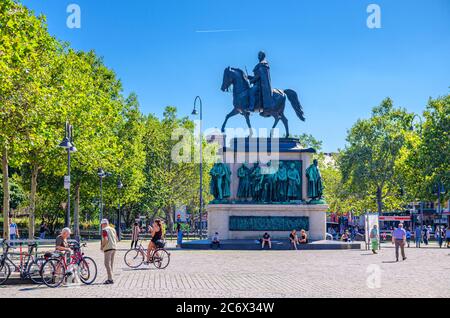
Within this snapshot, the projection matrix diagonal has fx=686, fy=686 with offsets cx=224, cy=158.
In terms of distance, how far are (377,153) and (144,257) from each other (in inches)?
2377

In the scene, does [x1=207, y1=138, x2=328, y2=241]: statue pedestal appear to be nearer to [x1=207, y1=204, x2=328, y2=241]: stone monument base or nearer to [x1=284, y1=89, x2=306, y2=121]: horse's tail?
[x1=207, y1=204, x2=328, y2=241]: stone monument base

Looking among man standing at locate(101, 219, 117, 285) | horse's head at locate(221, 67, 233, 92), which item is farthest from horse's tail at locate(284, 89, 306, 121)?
man standing at locate(101, 219, 117, 285)

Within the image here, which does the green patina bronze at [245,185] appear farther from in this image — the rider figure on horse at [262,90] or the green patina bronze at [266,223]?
the rider figure on horse at [262,90]

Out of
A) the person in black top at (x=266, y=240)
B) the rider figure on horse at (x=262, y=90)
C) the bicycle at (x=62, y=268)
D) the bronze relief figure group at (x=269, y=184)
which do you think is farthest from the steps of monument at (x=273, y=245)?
the bicycle at (x=62, y=268)

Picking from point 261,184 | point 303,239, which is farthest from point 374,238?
point 261,184

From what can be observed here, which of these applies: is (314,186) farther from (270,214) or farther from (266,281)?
(266,281)

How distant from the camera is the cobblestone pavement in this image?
1545 centimetres

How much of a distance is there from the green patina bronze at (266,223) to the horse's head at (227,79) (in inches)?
314

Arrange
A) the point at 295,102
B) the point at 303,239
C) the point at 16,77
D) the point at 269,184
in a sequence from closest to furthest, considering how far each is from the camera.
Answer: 1. the point at 16,77
2. the point at 303,239
3. the point at 269,184
4. the point at 295,102

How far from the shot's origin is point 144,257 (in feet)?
78.7

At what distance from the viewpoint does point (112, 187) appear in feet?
185
